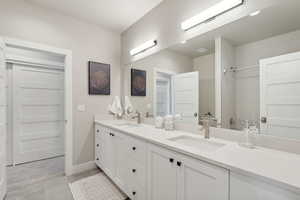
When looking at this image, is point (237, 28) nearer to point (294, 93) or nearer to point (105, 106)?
point (294, 93)

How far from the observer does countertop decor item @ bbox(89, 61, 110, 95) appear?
257 centimetres

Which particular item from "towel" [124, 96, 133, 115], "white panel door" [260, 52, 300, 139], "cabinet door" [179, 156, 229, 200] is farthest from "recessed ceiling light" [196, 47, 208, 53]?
"towel" [124, 96, 133, 115]

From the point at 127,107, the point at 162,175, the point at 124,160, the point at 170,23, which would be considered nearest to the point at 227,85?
the point at 162,175

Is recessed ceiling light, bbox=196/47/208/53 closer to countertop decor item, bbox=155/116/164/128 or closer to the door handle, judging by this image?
the door handle

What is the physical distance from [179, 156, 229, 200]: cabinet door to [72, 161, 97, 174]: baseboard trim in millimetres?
2020

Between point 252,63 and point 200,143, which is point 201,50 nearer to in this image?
point 252,63

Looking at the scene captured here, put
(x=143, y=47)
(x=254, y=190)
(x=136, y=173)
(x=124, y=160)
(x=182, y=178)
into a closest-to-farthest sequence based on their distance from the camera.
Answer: (x=254, y=190) → (x=182, y=178) → (x=136, y=173) → (x=124, y=160) → (x=143, y=47)

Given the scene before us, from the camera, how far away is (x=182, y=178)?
3.47 ft

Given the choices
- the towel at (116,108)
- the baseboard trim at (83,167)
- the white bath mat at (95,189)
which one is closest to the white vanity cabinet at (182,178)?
the white bath mat at (95,189)

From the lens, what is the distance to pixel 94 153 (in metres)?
2.63

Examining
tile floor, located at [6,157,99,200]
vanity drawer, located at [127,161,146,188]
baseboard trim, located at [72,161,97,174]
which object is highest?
vanity drawer, located at [127,161,146,188]

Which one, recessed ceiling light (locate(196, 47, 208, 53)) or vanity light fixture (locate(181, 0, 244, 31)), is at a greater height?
vanity light fixture (locate(181, 0, 244, 31))

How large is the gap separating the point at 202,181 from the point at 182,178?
162 millimetres

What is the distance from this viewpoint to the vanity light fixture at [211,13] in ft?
4.22
